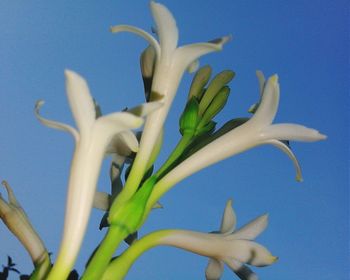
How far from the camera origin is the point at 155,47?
1271 millimetres

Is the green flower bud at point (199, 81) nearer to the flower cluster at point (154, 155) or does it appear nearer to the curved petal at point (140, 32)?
the flower cluster at point (154, 155)

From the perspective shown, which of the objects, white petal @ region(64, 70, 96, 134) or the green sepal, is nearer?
white petal @ region(64, 70, 96, 134)

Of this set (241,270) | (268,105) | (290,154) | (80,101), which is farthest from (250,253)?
(80,101)

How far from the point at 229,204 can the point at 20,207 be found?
535 mm

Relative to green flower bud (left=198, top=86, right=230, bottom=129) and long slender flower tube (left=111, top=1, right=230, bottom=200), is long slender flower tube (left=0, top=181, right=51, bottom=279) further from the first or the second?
green flower bud (left=198, top=86, right=230, bottom=129)

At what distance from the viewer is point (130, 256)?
115 cm

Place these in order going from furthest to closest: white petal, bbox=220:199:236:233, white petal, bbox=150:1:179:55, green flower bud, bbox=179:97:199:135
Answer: white petal, bbox=220:199:236:233, green flower bud, bbox=179:97:199:135, white petal, bbox=150:1:179:55

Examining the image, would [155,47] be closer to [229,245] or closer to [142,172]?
[142,172]

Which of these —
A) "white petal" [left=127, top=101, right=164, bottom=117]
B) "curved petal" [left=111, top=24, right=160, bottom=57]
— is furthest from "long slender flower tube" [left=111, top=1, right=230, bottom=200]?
"white petal" [left=127, top=101, right=164, bottom=117]

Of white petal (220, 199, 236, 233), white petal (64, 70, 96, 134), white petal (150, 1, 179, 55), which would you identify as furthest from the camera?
white petal (220, 199, 236, 233)

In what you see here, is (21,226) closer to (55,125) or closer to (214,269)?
(55,125)

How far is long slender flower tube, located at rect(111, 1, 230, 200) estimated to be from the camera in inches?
47.2

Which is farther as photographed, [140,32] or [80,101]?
[140,32]

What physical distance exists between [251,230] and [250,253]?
97 mm
